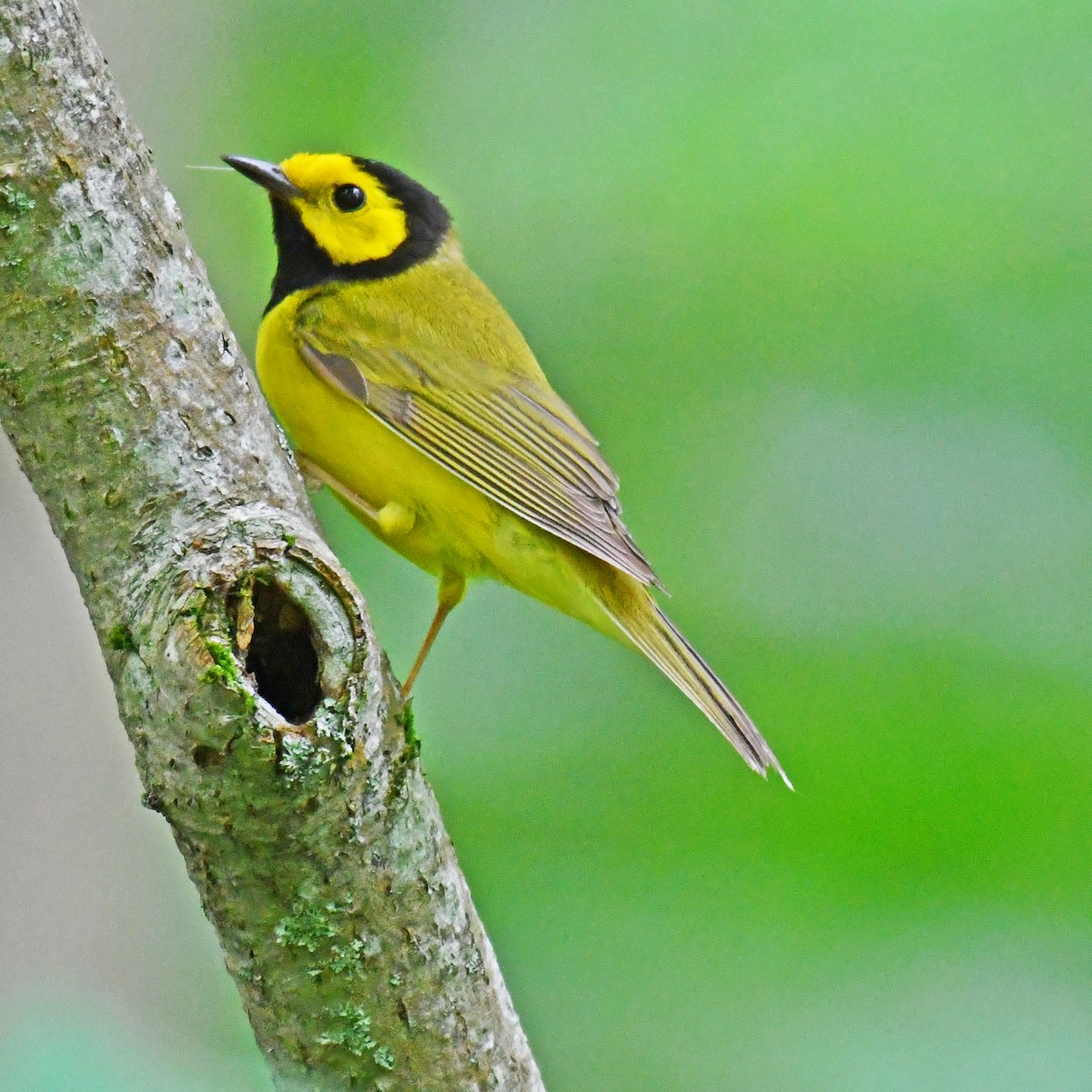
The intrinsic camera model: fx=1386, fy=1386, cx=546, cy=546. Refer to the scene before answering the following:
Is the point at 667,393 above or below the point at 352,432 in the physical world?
above

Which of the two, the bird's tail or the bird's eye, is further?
the bird's eye

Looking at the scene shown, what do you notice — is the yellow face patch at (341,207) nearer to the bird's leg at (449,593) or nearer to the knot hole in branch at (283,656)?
the bird's leg at (449,593)

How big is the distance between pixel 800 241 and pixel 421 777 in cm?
130

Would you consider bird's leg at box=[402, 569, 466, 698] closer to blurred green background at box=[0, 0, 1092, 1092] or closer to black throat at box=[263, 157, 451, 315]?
blurred green background at box=[0, 0, 1092, 1092]

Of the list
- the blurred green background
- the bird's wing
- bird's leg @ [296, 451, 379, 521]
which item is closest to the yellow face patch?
the blurred green background

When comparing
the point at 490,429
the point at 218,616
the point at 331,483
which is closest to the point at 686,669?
the point at 490,429

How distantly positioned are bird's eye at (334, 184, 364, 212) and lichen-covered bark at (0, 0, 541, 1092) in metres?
1.70

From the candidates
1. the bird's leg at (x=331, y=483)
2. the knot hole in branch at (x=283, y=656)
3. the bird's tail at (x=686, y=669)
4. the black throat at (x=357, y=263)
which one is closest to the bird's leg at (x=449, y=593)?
the bird's leg at (x=331, y=483)

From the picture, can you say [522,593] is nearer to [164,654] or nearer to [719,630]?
[719,630]

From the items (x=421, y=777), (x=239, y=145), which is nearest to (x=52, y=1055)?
(x=421, y=777)

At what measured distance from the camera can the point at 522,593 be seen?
339cm

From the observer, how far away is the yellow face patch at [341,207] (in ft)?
12.0

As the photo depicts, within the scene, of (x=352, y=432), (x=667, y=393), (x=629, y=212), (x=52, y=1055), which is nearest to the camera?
(x=52, y=1055)

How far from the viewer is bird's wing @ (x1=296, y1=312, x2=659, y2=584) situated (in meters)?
3.17
